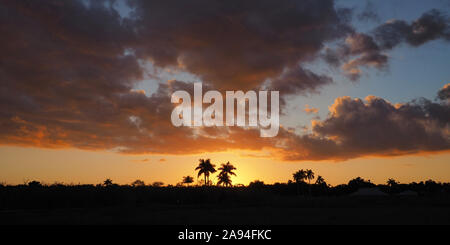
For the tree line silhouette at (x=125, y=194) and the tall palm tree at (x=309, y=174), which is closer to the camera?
A: the tree line silhouette at (x=125, y=194)

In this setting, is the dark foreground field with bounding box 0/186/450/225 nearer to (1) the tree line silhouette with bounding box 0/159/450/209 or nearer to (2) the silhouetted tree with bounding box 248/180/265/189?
(1) the tree line silhouette with bounding box 0/159/450/209

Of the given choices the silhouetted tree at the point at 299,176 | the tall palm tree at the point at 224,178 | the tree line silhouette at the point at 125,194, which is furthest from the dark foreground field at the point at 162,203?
the silhouetted tree at the point at 299,176

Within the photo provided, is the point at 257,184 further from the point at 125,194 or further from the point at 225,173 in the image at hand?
the point at 125,194

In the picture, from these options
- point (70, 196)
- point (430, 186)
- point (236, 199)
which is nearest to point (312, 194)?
point (430, 186)

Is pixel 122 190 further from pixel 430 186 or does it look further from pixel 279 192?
pixel 430 186

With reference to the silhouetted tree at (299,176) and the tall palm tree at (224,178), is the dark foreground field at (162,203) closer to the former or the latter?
the tall palm tree at (224,178)

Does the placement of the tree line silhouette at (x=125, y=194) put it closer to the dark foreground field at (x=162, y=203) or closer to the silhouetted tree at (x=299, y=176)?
the dark foreground field at (x=162, y=203)

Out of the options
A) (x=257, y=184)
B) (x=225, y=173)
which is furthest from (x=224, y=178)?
(x=257, y=184)

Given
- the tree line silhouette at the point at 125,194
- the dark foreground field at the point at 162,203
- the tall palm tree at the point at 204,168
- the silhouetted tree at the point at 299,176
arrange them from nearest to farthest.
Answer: the dark foreground field at the point at 162,203
the tree line silhouette at the point at 125,194
the tall palm tree at the point at 204,168
the silhouetted tree at the point at 299,176

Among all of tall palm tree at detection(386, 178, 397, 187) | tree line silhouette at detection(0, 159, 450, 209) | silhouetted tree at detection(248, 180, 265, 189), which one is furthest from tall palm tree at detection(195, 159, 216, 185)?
tall palm tree at detection(386, 178, 397, 187)

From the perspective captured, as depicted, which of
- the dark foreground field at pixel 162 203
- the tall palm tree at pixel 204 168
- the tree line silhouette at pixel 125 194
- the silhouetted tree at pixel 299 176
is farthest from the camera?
the silhouetted tree at pixel 299 176

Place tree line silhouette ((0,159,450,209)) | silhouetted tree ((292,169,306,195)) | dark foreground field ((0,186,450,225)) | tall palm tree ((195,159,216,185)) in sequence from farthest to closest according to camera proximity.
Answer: silhouetted tree ((292,169,306,195)) < tall palm tree ((195,159,216,185)) < tree line silhouette ((0,159,450,209)) < dark foreground field ((0,186,450,225))

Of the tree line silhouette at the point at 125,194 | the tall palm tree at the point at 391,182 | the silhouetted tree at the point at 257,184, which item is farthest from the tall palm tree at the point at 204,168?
the tall palm tree at the point at 391,182
